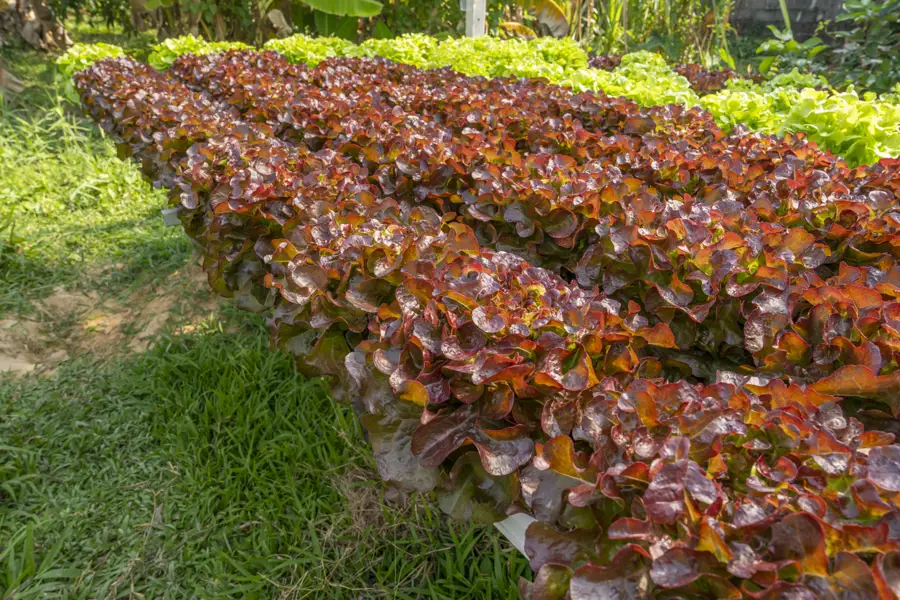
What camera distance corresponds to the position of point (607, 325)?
1555mm

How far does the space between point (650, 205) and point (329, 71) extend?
4.14 metres

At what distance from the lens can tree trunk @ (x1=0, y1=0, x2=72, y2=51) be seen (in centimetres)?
1160

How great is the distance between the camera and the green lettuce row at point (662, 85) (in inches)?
126

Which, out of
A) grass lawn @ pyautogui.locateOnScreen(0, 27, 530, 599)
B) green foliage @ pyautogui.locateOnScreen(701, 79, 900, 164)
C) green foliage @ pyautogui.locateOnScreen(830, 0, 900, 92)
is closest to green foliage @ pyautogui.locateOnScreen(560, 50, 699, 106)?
green foliage @ pyautogui.locateOnScreen(701, 79, 900, 164)

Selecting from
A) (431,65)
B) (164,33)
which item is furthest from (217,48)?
(164,33)

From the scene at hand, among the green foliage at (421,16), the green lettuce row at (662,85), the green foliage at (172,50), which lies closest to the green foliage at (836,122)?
the green lettuce row at (662,85)

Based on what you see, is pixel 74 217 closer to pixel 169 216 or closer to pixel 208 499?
pixel 169 216

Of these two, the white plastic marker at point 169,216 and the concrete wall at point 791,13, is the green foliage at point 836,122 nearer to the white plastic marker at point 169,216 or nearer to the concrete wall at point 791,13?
the white plastic marker at point 169,216

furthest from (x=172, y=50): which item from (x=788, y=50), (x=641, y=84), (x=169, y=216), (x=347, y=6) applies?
(x=788, y=50)

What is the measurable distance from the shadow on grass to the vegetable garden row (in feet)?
2.25

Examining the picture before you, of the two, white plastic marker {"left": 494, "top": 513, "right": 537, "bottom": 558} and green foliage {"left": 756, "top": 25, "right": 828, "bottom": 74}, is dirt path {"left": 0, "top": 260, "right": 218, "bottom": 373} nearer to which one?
white plastic marker {"left": 494, "top": 513, "right": 537, "bottom": 558}

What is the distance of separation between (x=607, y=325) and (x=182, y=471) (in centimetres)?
210

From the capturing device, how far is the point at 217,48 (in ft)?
25.6

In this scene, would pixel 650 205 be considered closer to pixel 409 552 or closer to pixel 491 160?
pixel 491 160
